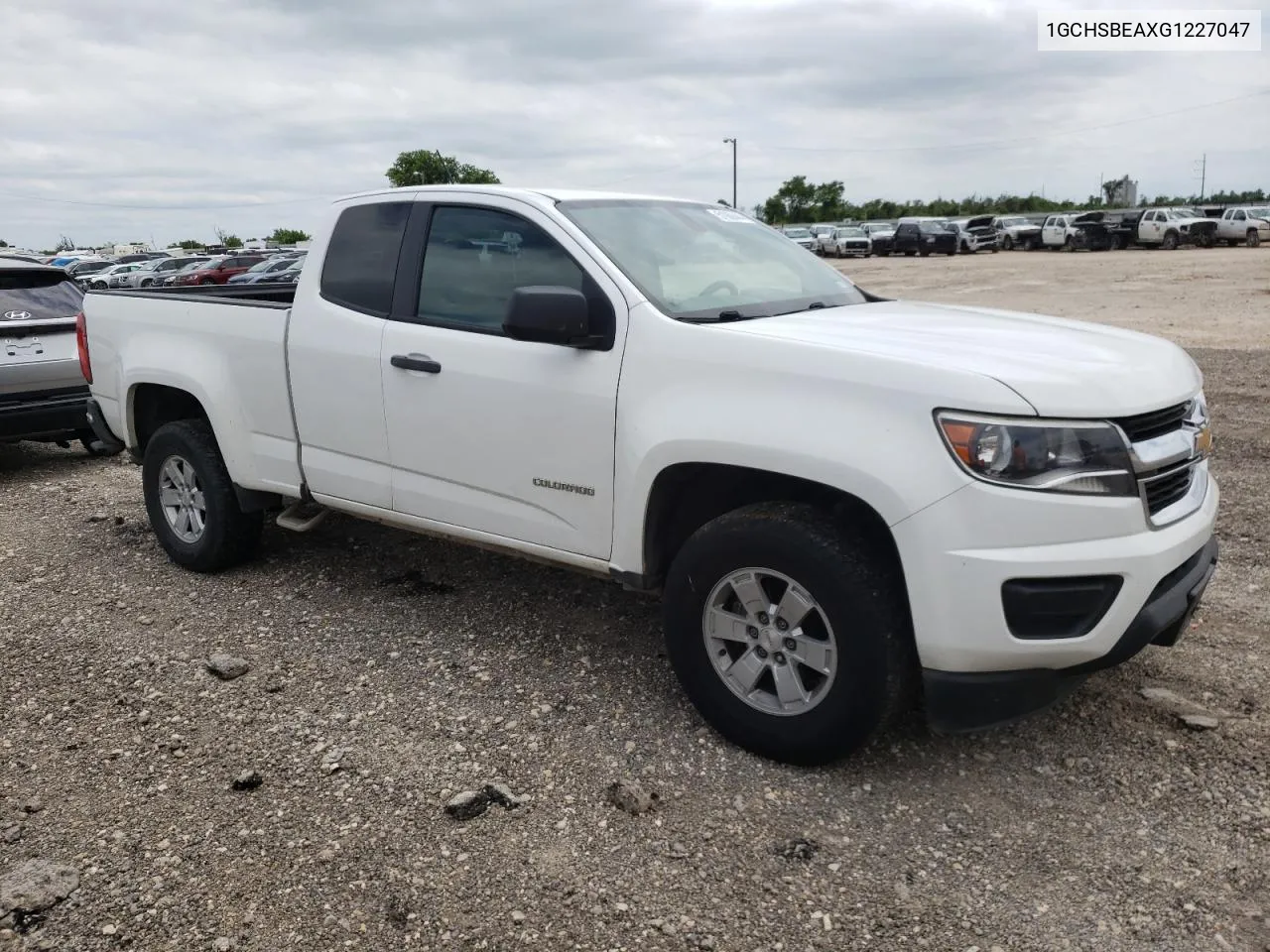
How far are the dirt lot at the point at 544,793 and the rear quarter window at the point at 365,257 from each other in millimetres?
1434

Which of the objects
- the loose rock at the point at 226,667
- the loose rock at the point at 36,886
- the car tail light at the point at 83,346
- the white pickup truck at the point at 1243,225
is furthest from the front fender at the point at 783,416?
the white pickup truck at the point at 1243,225

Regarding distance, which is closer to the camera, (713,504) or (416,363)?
(713,504)

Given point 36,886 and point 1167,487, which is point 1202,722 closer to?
point 1167,487

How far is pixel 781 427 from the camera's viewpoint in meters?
3.02

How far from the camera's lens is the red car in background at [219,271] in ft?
104

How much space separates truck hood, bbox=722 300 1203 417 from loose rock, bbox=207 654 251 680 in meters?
2.41

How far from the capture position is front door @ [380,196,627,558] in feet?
11.5

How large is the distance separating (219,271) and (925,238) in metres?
26.4

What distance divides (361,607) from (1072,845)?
317 centimetres

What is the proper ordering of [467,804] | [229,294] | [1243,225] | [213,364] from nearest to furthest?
[467,804] → [213,364] → [229,294] → [1243,225]

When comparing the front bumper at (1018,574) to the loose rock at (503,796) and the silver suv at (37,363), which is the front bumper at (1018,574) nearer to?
the loose rock at (503,796)

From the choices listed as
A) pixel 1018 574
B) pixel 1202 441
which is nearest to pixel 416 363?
pixel 1018 574

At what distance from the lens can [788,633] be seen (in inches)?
124

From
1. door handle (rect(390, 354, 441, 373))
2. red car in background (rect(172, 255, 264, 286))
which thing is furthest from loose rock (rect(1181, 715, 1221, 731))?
red car in background (rect(172, 255, 264, 286))
